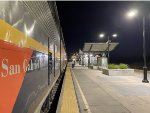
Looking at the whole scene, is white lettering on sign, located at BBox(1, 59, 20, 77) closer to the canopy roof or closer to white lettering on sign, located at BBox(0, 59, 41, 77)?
white lettering on sign, located at BBox(0, 59, 41, 77)

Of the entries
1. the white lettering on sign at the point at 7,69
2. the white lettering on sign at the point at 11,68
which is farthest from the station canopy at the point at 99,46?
the white lettering on sign at the point at 7,69

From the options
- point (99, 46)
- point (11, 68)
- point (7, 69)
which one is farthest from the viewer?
point (99, 46)

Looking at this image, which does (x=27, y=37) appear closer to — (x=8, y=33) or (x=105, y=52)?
(x=8, y=33)

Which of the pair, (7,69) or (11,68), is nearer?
(7,69)

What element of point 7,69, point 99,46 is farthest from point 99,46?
point 7,69

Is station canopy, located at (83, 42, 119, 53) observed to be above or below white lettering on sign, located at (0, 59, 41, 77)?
above

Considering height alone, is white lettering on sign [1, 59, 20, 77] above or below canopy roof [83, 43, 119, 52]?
below

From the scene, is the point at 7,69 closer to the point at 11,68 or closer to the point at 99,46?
the point at 11,68

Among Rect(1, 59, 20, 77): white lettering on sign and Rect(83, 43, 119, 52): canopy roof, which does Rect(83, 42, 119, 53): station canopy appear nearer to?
Rect(83, 43, 119, 52): canopy roof

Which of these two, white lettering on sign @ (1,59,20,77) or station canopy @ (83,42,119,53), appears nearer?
white lettering on sign @ (1,59,20,77)

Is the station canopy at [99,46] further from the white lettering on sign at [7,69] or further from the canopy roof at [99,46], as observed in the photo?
the white lettering on sign at [7,69]

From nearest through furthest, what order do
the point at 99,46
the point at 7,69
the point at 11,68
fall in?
the point at 7,69
the point at 11,68
the point at 99,46

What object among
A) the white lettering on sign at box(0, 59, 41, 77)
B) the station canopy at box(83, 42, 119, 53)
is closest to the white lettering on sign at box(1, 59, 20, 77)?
the white lettering on sign at box(0, 59, 41, 77)

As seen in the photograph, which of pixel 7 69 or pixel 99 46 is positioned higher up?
pixel 99 46
